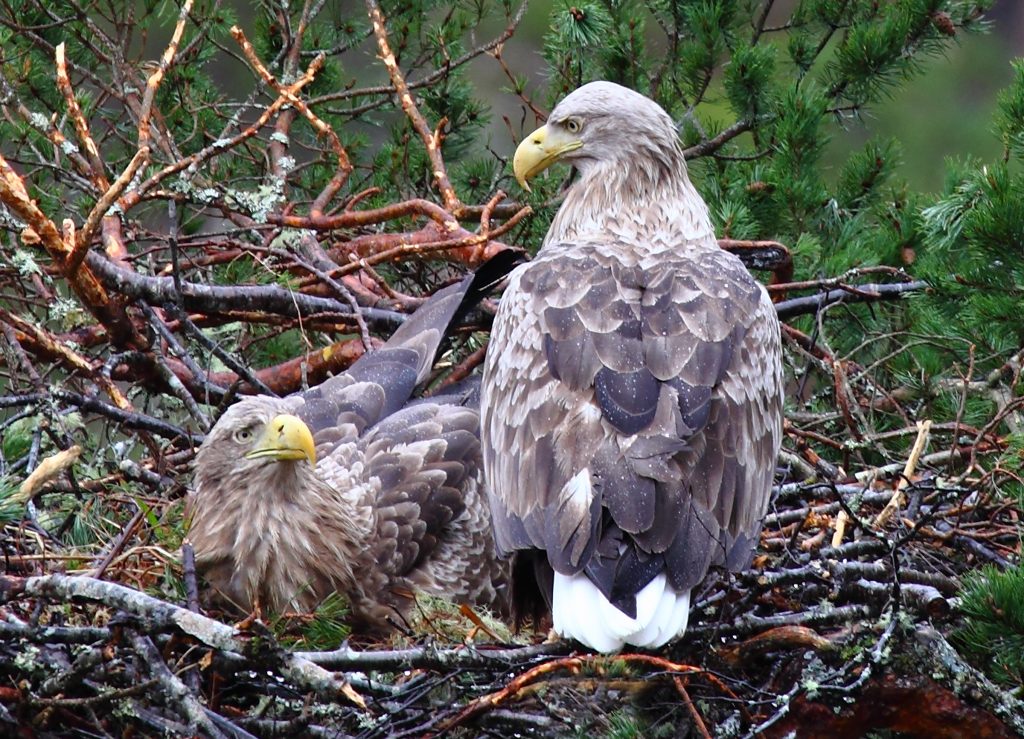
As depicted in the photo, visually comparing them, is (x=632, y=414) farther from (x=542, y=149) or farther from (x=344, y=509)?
(x=542, y=149)

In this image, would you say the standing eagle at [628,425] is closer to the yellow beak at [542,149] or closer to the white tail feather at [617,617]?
the white tail feather at [617,617]

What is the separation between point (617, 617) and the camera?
3.68 metres

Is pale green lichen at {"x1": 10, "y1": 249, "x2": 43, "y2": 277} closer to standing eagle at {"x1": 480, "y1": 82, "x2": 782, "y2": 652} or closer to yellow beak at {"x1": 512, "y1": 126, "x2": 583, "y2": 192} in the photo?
standing eagle at {"x1": 480, "y1": 82, "x2": 782, "y2": 652}

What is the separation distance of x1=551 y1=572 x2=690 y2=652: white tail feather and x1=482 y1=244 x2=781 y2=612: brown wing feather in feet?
0.11

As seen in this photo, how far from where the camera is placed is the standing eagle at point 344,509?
4.62 metres

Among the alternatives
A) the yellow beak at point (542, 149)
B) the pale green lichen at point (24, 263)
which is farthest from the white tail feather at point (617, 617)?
the pale green lichen at point (24, 263)

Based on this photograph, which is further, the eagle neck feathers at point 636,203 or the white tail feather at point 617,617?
the eagle neck feathers at point 636,203

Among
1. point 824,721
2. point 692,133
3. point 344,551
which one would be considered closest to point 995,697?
point 824,721

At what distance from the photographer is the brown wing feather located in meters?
3.84

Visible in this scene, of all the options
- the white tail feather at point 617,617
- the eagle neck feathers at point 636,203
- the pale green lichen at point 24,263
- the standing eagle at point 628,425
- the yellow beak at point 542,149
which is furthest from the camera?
the yellow beak at point 542,149

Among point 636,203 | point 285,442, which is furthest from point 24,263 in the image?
point 636,203

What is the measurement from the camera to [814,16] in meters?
6.43

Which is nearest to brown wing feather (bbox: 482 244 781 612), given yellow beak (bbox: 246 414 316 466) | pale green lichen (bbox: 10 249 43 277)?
yellow beak (bbox: 246 414 316 466)

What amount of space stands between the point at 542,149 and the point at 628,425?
1.78m
